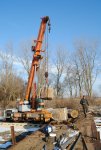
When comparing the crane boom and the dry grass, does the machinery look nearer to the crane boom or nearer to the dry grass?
the crane boom

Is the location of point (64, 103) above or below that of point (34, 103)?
above

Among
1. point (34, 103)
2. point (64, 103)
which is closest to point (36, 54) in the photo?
point (34, 103)

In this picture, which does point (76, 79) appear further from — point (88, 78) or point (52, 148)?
point (52, 148)

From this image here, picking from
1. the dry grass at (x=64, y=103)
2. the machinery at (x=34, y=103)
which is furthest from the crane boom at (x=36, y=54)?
the dry grass at (x=64, y=103)

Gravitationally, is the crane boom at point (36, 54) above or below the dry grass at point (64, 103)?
above

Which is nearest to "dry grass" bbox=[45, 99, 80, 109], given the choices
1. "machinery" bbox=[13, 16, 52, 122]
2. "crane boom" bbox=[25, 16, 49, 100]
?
"crane boom" bbox=[25, 16, 49, 100]

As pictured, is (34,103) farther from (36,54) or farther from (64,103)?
(64,103)

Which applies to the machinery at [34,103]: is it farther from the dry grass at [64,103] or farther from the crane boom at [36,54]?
the dry grass at [64,103]

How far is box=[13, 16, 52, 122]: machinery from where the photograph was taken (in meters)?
20.3

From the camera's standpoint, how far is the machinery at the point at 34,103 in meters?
20.3

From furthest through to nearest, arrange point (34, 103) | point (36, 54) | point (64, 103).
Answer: point (64, 103), point (36, 54), point (34, 103)

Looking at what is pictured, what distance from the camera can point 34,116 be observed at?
66.7ft

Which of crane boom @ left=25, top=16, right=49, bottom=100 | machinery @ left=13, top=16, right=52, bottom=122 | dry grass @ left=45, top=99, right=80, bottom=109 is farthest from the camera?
dry grass @ left=45, top=99, right=80, bottom=109

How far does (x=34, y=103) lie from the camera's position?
2116 centimetres
